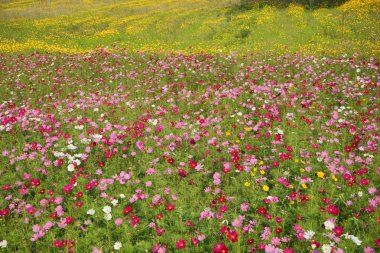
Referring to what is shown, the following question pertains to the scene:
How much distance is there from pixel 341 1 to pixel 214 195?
80.9ft

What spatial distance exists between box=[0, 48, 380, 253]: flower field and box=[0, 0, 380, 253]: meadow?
3cm

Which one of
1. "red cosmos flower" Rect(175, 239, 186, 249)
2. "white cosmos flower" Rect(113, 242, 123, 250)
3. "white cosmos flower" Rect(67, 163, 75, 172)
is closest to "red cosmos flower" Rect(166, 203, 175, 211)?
"red cosmos flower" Rect(175, 239, 186, 249)

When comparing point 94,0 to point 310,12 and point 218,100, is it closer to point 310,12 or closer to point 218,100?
point 310,12

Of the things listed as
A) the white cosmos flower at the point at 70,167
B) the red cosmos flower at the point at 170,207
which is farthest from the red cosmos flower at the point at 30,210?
the red cosmos flower at the point at 170,207

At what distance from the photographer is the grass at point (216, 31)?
14.6 metres

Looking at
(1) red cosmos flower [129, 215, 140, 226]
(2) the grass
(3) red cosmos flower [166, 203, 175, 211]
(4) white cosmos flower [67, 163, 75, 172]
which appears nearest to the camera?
(1) red cosmos flower [129, 215, 140, 226]

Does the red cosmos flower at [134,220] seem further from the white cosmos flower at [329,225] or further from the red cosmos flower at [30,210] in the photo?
the white cosmos flower at [329,225]

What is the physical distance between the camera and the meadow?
3492 millimetres

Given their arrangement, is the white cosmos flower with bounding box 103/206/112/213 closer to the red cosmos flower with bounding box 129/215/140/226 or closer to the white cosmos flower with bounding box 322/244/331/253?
the red cosmos flower with bounding box 129/215/140/226

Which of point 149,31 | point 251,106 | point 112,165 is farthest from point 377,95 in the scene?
point 149,31

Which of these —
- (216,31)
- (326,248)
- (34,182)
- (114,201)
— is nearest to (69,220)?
(114,201)

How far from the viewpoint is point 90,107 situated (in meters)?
7.33

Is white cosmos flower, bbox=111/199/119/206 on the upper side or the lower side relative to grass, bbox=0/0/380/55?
lower

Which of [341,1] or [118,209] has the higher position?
[341,1]
